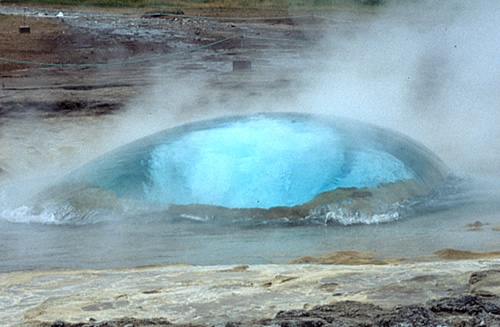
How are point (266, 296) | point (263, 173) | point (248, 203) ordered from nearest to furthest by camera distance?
point (266, 296), point (248, 203), point (263, 173)

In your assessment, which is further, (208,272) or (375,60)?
(375,60)

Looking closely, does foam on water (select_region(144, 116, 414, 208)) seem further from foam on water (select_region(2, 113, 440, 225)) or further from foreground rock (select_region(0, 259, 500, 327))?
foreground rock (select_region(0, 259, 500, 327))

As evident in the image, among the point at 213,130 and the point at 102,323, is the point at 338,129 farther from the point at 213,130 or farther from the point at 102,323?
the point at 102,323

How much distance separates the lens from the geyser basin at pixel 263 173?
622 centimetres

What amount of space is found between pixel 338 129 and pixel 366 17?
10683 millimetres

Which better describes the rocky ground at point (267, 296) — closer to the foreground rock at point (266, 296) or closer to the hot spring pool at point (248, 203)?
A: the foreground rock at point (266, 296)

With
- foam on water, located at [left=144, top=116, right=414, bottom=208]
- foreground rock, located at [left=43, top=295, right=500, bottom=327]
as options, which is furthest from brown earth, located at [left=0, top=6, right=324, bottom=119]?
foreground rock, located at [left=43, top=295, right=500, bottom=327]

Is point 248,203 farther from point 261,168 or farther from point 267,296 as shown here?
point 267,296

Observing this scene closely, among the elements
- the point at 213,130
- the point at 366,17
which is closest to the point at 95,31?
the point at 366,17

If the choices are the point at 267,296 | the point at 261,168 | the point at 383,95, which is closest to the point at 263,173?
the point at 261,168

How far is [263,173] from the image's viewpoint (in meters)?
6.32

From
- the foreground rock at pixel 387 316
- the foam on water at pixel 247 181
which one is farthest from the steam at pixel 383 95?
the foreground rock at pixel 387 316

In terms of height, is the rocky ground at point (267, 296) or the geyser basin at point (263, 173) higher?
the geyser basin at point (263, 173)

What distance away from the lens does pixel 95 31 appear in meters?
18.7
